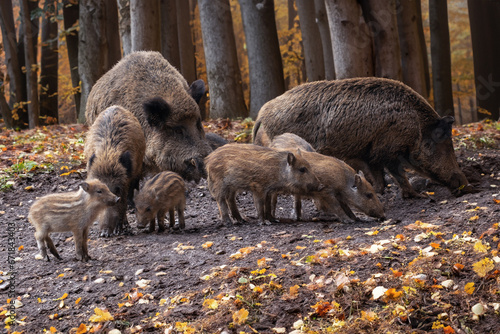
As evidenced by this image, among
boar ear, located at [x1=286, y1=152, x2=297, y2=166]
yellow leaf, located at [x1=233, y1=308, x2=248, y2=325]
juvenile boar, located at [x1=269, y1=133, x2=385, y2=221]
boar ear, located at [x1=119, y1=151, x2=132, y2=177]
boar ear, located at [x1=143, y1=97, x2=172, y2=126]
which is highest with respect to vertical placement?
boar ear, located at [x1=143, y1=97, x2=172, y2=126]

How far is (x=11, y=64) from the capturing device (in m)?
18.2

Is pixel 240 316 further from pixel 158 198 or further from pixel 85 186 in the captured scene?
pixel 158 198

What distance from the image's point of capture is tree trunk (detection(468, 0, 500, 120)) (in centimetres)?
1600

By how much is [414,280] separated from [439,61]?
14.1 m

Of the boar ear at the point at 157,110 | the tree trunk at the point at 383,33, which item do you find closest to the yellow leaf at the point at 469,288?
the boar ear at the point at 157,110

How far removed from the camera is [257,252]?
5656mm

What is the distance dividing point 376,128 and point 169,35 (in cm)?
1035

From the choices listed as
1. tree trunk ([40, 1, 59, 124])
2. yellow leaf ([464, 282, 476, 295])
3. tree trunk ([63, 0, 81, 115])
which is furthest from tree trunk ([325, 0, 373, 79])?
tree trunk ([40, 1, 59, 124])

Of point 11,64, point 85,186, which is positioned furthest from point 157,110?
point 11,64

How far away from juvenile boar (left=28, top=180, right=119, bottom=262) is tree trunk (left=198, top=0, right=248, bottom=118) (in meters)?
9.62

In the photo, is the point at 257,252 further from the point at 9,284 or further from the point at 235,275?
the point at 9,284

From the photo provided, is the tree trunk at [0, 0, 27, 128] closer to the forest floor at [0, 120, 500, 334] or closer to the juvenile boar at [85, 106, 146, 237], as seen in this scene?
the juvenile boar at [85, 106, 146, 237]

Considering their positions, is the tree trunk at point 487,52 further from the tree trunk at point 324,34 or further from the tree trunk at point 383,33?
the tree trunk at point 383,33

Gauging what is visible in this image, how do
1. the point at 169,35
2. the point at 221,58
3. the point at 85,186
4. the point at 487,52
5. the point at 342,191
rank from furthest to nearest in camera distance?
the point at 169,35 < the point at 487,52 < the point at 221,58 < the point at 342,191 < the point at 85,186
